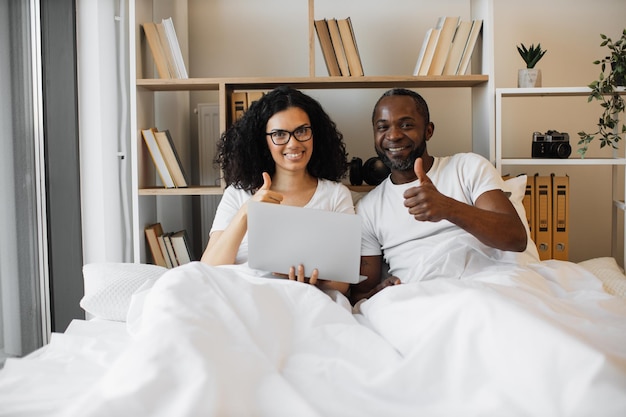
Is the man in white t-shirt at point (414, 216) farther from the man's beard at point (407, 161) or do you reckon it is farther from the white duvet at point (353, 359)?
the white duvet at point (353, 359)

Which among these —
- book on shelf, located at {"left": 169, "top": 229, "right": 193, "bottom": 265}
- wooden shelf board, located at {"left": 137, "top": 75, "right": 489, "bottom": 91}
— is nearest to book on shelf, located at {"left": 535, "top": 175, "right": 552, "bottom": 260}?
wooden shelf board, located at {"left": 137, "top": 75, "right": 489, "bottom": 91}

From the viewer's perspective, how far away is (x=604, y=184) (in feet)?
8.79

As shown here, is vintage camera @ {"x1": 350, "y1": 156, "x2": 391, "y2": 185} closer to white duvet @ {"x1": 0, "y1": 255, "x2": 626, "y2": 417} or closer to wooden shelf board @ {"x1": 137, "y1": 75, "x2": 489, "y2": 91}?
wooden shelf board @ {"x1": 137, "y1": 75, "x2": 489, "y2": 91}

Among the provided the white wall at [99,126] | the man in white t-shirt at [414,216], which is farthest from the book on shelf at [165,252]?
the man in white t-shirt at [414,216]

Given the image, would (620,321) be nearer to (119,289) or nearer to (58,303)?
(119,289)

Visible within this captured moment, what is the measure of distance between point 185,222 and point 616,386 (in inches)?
82.6

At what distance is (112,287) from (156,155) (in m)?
0.70

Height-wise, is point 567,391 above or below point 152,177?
below

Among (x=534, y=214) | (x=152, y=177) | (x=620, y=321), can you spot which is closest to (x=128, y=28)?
(x=152, y=177)

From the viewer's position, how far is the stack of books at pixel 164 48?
7.25 feet

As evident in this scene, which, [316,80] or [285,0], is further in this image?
[285,0]

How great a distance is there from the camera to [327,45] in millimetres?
2193

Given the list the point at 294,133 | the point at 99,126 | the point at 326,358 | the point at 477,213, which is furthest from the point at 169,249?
the point at 326,358

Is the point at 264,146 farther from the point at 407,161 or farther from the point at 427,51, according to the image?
the point at 427,51
